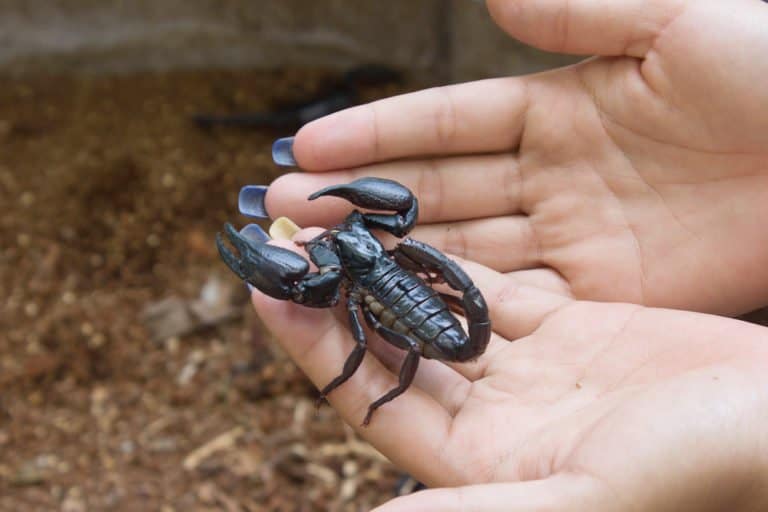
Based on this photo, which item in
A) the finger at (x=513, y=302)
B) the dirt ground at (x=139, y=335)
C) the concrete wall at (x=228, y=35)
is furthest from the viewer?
the concrete wall at (x=228, y=35)

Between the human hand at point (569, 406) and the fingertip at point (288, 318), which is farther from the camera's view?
the fingertip at point (288, 318)

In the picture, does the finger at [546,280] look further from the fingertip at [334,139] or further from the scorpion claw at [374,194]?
the fingertip at [334,139]

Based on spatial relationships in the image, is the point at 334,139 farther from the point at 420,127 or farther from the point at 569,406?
the point at 569,406

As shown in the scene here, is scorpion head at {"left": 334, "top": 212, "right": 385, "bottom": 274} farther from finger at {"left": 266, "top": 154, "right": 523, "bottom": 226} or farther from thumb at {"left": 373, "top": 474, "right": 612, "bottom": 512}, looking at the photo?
thumb at {"left": 373, "top": 474, "right": 612, "bottom": 512}

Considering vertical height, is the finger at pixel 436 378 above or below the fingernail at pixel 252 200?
below

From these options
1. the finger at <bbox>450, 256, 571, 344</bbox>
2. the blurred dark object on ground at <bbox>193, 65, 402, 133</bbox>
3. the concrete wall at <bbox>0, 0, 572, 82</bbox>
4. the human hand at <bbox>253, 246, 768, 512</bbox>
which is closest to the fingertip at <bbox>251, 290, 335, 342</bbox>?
the human hand at <bbox>253, 246, 768, 512</bbox>

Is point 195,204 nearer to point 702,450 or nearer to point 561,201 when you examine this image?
point 561,201

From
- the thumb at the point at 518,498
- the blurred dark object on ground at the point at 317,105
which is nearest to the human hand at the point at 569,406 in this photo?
the thumb at the point at 518,498
